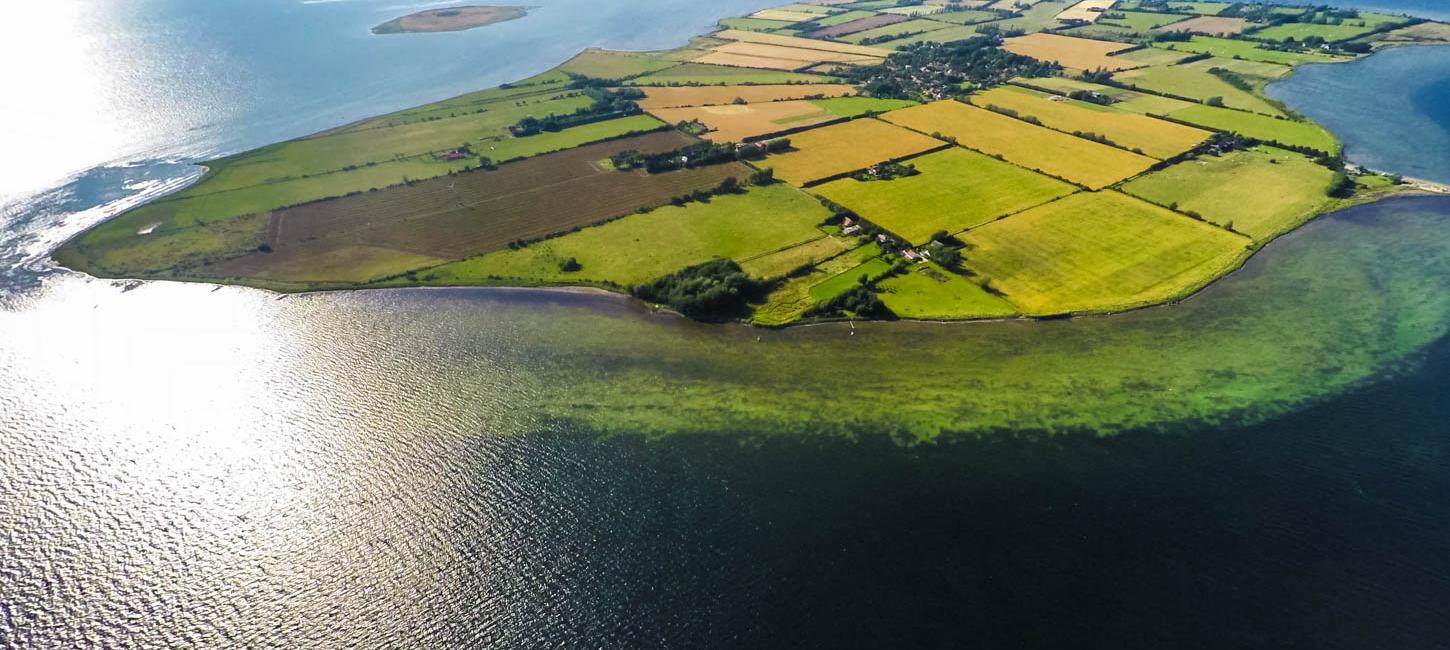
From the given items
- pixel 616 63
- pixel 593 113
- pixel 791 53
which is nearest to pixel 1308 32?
pixel 791 53

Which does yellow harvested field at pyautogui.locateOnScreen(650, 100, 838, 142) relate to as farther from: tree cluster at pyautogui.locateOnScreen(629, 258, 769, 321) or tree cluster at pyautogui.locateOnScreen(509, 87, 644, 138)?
tree cluster at pyautogui.locateOnScreen(629, 258, 769, 321)

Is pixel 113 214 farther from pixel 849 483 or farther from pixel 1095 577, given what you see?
pixel 1095 577

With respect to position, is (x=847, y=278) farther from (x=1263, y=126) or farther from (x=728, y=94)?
(x=728, y=94)

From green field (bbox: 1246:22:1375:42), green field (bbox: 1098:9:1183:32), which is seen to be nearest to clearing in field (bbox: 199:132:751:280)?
green field (bbox: 1098:9:1183:32)

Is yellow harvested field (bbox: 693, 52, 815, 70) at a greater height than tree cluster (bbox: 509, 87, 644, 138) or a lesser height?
greater

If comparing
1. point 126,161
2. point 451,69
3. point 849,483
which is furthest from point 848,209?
point 451,69

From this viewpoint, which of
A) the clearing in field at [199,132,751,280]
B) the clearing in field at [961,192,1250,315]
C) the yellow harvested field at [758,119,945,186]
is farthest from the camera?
the yellow harvested field at [758,119,945,186]
